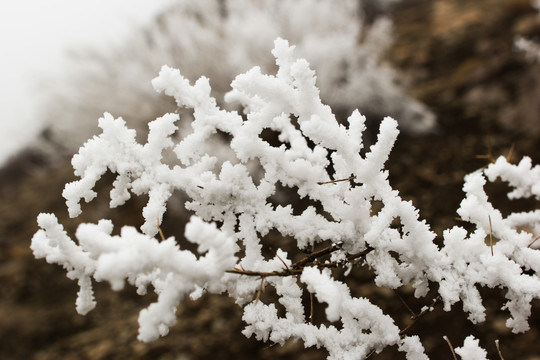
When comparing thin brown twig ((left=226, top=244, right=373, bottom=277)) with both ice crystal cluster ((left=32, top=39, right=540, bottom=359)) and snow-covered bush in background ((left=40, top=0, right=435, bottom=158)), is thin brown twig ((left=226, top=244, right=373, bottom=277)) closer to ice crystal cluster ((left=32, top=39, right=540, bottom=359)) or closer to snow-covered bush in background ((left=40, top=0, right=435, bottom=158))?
ice crystal cluster ((left=32, top=39, right=540, bottom=359))

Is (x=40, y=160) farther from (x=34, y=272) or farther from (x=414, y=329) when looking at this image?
(x=414, y=329)

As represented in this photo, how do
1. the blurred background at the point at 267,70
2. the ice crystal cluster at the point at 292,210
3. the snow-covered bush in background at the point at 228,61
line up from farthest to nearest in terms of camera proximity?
the snow-covered bush in background at the point at 228,61
the blurred background at the point at 267,70
the ice crystal cluster at the point at 292,210

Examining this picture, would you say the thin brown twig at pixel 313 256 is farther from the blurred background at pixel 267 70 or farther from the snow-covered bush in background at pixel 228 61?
the snow-covered bush in background at pixel 228 61

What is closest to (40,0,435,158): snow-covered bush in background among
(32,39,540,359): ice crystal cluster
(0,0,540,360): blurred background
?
(0,0,540,360): blurred background

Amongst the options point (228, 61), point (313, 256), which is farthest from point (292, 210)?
point (228, 61)

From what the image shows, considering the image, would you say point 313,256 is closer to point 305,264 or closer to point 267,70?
point 305,264

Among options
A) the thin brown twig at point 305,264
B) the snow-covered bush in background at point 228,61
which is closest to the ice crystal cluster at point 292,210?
the thin brown twig at point 305,264
